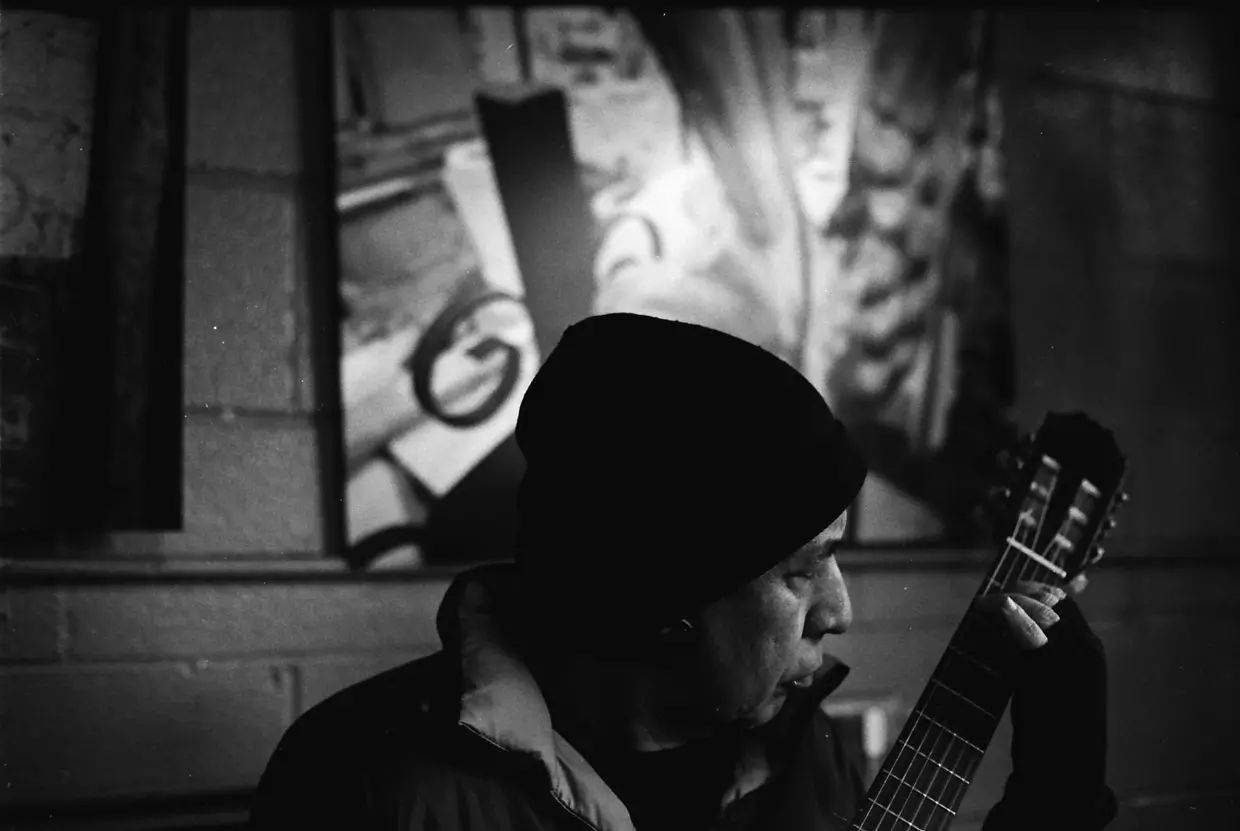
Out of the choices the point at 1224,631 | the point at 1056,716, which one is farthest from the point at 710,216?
the point at 1224,631

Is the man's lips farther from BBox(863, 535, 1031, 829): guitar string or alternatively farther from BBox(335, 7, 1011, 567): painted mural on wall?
BBox(335, 7, 1011, 567): painted mural on wall

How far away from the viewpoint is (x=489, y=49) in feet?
5.56

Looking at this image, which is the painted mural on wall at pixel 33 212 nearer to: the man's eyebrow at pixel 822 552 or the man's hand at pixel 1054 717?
the man's eyebrow at pixel 822 552

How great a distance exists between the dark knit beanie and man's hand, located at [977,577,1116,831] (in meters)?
0.24

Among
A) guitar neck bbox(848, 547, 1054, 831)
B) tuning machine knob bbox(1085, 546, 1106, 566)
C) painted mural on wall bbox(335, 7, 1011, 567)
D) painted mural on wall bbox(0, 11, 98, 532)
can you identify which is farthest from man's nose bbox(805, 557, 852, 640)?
painted mural on wall bbox(0, 11, 98, 532)

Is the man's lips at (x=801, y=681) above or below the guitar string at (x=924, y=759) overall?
above

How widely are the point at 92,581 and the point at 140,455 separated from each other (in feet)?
0.56

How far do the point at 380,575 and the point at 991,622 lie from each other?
848mm

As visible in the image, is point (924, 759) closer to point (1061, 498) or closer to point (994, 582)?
point (994, 582)

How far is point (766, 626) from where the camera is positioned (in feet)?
3.50

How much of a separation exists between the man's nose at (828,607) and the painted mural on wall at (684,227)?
2.19 ft

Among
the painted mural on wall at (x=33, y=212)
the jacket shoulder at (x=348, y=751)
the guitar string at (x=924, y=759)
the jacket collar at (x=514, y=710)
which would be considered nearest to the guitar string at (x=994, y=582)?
the guitar string at (x=924, y=759)

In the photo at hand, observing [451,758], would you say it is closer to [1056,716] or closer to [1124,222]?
[1056,716]

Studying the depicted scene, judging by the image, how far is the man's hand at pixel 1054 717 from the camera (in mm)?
1095
